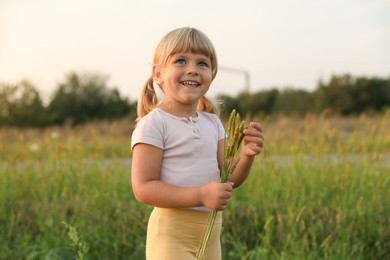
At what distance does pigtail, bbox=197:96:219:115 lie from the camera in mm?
2373

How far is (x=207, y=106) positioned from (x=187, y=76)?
38cm

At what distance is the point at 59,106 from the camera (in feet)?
88.4

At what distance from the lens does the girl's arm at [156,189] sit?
1.79 meters

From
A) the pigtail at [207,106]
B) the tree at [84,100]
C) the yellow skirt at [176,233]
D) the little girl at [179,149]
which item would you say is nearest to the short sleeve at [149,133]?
the little girl at [179,149]

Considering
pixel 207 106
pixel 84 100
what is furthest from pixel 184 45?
pixel 84 100

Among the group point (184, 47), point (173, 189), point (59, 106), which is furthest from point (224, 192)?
point (59, 106)

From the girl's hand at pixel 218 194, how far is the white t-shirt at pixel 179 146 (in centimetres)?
25

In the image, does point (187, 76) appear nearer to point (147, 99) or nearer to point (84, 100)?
point (147, 99)

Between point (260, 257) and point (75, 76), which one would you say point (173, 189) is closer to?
point (260, 257)

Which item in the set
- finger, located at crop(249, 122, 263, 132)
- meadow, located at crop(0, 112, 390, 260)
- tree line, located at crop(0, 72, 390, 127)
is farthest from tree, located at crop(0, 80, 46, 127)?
finger, located at crop(249, 122, 263, 132)

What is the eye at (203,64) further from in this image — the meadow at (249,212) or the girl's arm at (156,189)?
the meadow at (249,212)

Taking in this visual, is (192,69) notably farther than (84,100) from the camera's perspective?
No

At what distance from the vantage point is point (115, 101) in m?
26.6

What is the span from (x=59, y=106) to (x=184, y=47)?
25.7 m
